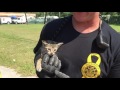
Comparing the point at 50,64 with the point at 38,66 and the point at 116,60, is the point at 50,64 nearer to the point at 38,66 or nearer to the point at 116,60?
the point at 38,66

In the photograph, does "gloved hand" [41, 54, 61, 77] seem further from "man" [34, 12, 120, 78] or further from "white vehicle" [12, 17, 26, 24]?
"white vehicle" [12, 17, 26, 24]

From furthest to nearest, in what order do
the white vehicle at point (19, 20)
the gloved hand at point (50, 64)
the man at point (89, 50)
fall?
the white vehicle at point (19, 20) < the man at point (89, 50) < the gloved hand at point (50, 64)

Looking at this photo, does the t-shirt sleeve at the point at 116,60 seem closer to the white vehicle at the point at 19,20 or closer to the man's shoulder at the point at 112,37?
the man's shoulder at the point at 112,37

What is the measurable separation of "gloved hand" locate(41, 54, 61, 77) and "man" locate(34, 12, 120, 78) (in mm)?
43

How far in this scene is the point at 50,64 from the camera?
1.50 m

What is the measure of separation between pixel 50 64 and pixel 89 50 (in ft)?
0.91

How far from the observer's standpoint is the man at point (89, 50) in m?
1.61

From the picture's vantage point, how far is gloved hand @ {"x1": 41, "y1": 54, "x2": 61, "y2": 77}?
1494 mm

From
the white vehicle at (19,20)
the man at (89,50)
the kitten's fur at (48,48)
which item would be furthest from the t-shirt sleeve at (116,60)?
the white vehicle at (19,20)

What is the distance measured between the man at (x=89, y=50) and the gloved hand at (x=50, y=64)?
0.04m

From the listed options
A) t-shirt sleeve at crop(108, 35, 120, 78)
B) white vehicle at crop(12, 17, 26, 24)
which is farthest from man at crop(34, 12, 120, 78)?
white vehicle at crop(12, 17, 26, 24)

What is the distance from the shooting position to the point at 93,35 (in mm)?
1695
